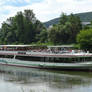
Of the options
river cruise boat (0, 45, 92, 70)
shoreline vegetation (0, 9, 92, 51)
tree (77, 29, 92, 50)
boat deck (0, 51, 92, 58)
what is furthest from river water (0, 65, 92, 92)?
shoreline vegetation (0, 9, 92, 51)

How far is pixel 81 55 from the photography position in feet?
112

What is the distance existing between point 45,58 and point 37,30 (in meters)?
43.1

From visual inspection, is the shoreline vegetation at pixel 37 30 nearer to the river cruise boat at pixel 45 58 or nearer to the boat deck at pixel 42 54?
the river cruise boat at pixel 45 58

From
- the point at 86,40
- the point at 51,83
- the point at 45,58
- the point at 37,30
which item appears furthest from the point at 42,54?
the point at 37,30

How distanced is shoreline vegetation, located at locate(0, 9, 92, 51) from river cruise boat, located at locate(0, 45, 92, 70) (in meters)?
18.5

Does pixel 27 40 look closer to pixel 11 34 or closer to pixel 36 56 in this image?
pixel 11 34

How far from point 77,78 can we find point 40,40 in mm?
46200

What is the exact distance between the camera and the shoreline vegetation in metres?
62.4

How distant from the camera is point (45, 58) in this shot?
37688mm

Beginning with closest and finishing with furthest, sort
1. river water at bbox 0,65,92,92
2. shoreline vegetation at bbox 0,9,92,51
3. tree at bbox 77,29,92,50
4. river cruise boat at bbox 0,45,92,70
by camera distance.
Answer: river water at bbox 0,65,92,92 → river cruise boat at bbox 0,45,92,70 → tree at bbox 77,29,92,50 → shoreline vegetation at bbox 0,9,92,51

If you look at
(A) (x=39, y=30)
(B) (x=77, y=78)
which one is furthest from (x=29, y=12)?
(B) (x=77, y=78)

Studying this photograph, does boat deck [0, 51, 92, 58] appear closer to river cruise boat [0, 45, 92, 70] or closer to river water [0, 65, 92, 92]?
river cruise boat [0, 45, 92, 70]

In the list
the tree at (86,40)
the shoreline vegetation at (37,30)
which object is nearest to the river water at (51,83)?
the tree at (86,40)

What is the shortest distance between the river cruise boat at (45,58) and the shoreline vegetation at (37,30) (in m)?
18.5
